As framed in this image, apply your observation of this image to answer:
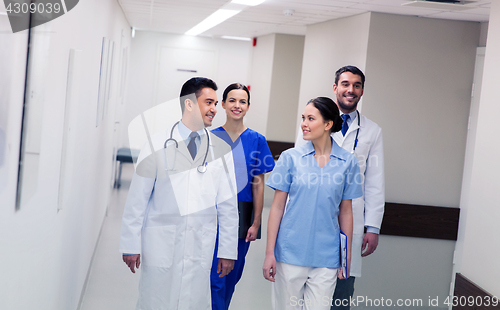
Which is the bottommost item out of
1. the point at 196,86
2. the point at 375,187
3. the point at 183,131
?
the point at 375,187

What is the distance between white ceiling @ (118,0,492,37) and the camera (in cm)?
403

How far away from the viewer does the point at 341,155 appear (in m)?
2.58

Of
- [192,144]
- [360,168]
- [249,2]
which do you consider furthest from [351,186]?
[249,2]

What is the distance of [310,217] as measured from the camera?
97.9 inches

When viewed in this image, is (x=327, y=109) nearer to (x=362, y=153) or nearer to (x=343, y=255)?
(x=362, y=153)

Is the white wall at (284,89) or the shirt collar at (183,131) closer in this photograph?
the shirt collar at (183,131)

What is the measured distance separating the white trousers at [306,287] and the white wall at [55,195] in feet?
3.55

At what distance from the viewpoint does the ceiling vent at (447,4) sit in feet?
11.7

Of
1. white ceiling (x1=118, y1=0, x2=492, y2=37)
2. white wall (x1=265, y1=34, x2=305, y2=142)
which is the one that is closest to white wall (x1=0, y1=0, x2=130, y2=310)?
white ceiling (x1=118, y1=0, x2=492, y2=37)

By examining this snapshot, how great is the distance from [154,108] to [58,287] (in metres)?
9.04

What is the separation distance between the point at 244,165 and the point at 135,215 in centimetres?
100

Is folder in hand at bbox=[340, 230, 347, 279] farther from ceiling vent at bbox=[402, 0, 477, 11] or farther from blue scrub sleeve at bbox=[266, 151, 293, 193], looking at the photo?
ceiling vent at bbox=[402, 0, 477, 11]

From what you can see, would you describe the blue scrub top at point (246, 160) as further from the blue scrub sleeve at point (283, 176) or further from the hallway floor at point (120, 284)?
the hallway floor at point (120, 284)

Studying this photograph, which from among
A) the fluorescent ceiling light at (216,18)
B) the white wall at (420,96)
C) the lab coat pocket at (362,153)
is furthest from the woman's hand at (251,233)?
the fluorescent ceiling light at (216,18)
